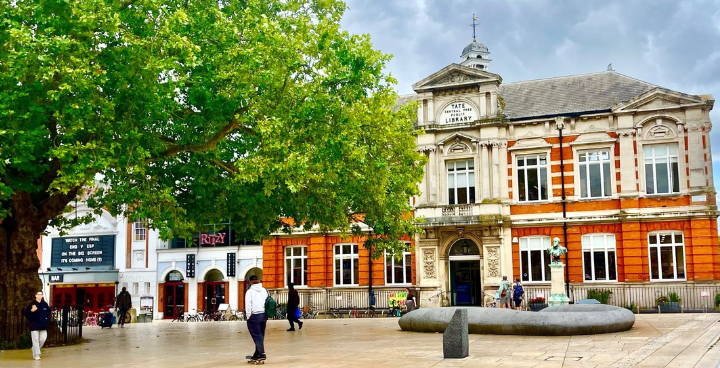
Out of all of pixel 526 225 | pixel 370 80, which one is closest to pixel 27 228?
pixel 370 80

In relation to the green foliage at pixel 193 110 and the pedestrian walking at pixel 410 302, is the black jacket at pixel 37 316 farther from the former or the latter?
the pedestrian walking at pixel 410 302

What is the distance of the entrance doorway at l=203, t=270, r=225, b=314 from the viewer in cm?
4441

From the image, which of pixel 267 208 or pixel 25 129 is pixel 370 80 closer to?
pixel 267 208

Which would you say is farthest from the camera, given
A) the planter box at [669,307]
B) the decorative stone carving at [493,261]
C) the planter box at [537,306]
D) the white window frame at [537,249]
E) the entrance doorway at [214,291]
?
the entrance doorway at [214,291]

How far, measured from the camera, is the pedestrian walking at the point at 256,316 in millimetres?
13977

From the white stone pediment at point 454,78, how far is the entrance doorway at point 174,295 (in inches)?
777

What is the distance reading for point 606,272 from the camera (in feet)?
109

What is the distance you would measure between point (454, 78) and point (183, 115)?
18364 millimetres

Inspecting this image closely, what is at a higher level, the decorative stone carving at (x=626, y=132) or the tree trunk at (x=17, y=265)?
the decorative stone carving at (x=626, y=132)

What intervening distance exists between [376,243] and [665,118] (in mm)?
15038

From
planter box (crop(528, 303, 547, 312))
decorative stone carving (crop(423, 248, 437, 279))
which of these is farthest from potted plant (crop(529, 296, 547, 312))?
decorative stone carving (crop(423, 248, 437, 279))

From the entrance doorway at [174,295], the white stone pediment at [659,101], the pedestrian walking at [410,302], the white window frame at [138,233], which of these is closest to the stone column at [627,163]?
the white stone pediment at [659,101]

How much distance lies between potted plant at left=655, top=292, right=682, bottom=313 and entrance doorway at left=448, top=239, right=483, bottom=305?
26.9 feet

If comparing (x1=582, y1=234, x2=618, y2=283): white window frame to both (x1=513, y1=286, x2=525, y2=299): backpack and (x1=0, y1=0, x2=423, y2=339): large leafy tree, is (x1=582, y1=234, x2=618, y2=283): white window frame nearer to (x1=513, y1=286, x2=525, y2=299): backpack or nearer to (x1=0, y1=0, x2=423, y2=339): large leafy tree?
(x1=513, y1=286, x2=525, y2=299): backpack
